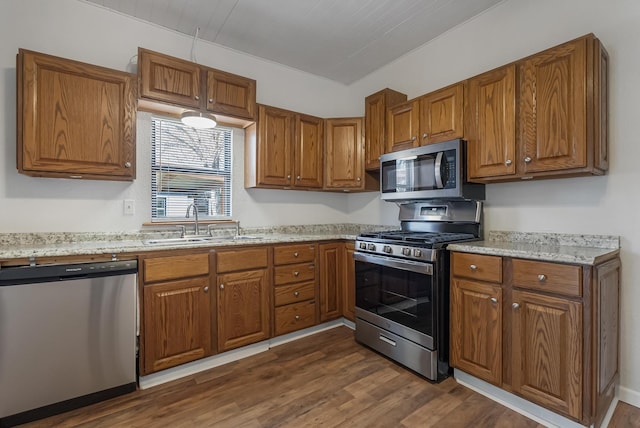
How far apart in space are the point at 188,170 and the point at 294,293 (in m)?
1.53

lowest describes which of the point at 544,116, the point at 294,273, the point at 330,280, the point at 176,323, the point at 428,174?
the point at 176,323

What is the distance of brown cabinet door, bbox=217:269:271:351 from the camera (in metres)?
2.43

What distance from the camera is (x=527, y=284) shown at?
1776 mm

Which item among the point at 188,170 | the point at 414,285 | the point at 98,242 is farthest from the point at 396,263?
the point at 98,242

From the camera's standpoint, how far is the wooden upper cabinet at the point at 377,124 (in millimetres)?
3115

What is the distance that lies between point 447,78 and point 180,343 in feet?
10.5

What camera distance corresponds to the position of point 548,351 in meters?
1.70

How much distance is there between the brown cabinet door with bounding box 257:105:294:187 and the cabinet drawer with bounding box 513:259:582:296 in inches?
83.8

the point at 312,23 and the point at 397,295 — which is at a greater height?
the point at 312,23

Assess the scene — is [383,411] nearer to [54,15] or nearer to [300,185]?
[300,185]

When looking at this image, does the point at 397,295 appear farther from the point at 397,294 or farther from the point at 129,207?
the point at 129,207

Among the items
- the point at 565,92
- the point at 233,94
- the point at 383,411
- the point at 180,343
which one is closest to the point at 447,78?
the point at 565,92

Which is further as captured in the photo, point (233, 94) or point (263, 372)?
point (233, 94)

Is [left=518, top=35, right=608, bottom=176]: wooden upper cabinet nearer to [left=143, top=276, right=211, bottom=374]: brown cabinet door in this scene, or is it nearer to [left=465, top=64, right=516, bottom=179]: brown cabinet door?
[left=465, top=64, right=516, bottom=179]: brown cabinet door
